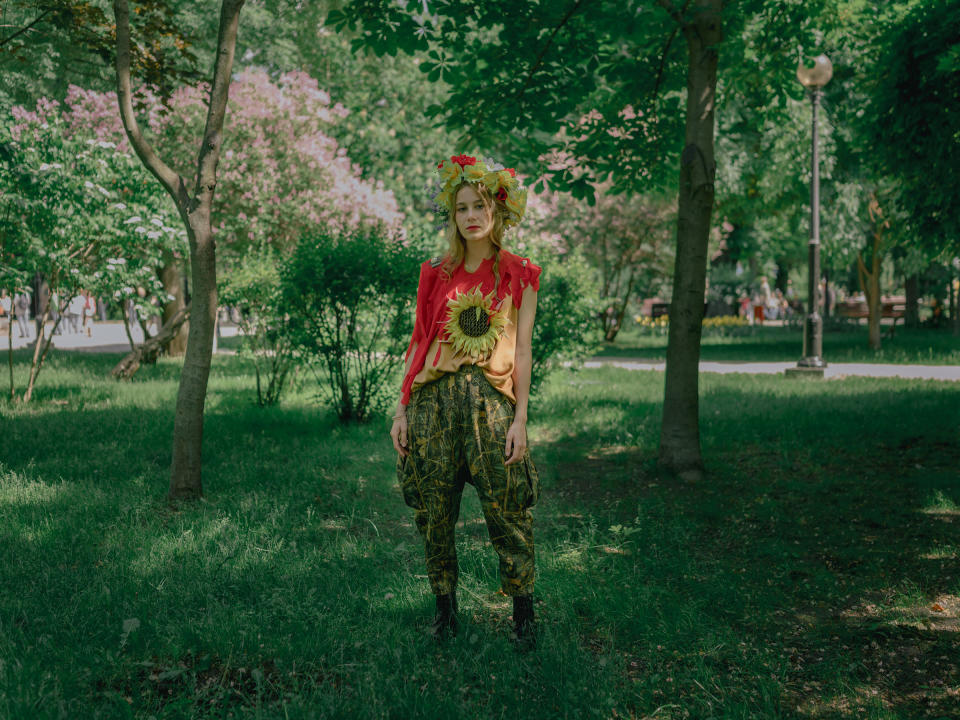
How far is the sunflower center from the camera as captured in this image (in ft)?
10.7

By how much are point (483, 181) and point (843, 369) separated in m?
12.4

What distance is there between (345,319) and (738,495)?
4.18 m

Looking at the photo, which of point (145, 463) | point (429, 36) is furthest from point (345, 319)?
point (429, 36)

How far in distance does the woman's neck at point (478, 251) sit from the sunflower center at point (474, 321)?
→ 0.25 meters

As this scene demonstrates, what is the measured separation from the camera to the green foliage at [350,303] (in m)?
7.52

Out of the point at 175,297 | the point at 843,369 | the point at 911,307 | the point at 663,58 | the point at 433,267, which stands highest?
the point at 663,58

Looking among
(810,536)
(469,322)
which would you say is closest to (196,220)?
(469,322)

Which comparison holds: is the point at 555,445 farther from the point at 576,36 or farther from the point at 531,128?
the point at 576,36

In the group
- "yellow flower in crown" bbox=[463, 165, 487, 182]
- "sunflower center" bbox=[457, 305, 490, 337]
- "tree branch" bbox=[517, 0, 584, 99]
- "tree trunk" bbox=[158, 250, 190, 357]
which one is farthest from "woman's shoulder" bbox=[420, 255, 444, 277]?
"tree trunk" bbox=[158, 250, 190, 357]

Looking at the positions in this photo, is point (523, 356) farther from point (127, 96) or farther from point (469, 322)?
point (127, 96)

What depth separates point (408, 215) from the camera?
22.7m

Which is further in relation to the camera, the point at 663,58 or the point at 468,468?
the point at 663,58

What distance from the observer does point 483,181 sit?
331cm

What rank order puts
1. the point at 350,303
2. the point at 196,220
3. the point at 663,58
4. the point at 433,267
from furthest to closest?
the point at 350,303, the point at 663,58, the point at 196,220, the point at 433,267
